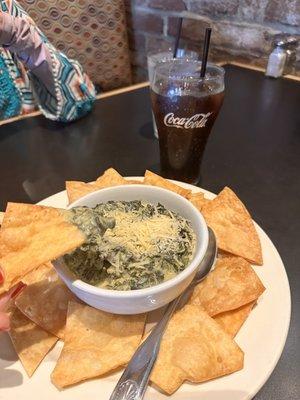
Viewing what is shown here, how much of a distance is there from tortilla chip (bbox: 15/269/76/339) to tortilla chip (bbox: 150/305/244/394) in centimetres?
18

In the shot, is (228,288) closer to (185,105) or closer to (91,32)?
(185,105)

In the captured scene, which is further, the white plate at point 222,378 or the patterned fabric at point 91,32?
the patterned fabric at point 91,32

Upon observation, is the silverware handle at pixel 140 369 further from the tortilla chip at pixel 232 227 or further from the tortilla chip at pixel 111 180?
the tortilla chip at pixel 111 180

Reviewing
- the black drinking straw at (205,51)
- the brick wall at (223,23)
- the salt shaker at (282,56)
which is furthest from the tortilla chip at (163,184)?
the brick wall at (223,23)

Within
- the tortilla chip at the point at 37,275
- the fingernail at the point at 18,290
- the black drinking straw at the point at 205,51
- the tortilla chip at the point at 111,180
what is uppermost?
the black drinking straw at the point at 205,51

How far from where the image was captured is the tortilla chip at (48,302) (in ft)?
2.12

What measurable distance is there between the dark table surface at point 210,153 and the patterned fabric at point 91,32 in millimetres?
795

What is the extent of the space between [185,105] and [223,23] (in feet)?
4.64

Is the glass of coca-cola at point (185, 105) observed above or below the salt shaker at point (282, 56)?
above

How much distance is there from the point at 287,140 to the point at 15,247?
1055mm

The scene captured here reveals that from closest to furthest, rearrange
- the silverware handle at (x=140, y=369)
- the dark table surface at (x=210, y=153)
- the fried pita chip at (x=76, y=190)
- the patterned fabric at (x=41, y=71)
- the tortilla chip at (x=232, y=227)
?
1. the silverware handle at (x=140, y=369)
2. the tortilla chip at (x=232, y=227)
3. the fried pita chip at (x=76, y=190)
4. the dark table surface at (x=210, y=153)
5. the patterned fabric at (x=41, y=71)

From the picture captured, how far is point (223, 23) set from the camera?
2.08m

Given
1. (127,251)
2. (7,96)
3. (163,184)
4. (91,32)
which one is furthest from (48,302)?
(91,32)

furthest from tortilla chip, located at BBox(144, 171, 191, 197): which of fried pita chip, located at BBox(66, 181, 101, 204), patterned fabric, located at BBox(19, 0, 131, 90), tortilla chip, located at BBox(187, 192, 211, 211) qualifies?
patterned fabric, located at BBox(19, 0, 131, 90)
